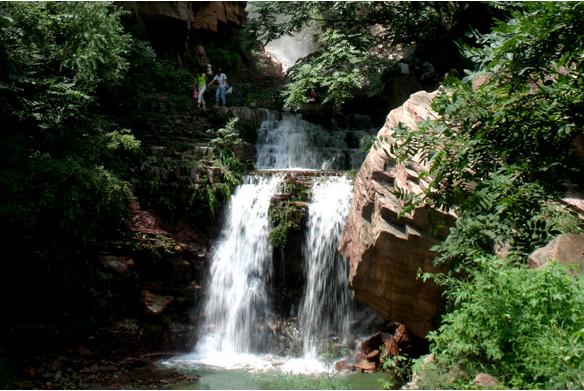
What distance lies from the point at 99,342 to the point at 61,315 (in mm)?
872

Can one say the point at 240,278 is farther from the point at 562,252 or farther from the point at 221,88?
the point at 221,88

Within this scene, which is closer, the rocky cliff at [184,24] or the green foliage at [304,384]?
the green foliage at [304,384]

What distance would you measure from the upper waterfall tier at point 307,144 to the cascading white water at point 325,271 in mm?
3231

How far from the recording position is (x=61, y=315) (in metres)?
9.18

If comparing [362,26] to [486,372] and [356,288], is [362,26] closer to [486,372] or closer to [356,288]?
[356,288]

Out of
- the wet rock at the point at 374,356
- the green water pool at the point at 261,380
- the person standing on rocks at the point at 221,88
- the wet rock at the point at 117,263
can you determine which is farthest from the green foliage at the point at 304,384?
the person standing on rocks at the point at 221,88

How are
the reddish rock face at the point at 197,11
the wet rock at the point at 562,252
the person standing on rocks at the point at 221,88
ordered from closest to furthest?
the wet rock at the point at 562,252 → the person standing on rocks at the point at 221,88 → the reddish rock face at the point at 197,11

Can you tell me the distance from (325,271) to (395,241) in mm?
3418

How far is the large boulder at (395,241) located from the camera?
6582 mm

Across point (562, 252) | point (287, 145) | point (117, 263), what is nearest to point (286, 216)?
point (117, 263)

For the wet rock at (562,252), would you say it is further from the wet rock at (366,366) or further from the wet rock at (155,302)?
the wet rock at (155,302)

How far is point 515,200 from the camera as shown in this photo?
4.83 m

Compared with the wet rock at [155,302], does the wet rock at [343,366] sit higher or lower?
lower

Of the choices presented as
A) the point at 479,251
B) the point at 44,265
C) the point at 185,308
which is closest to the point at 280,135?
the point at 185,308
